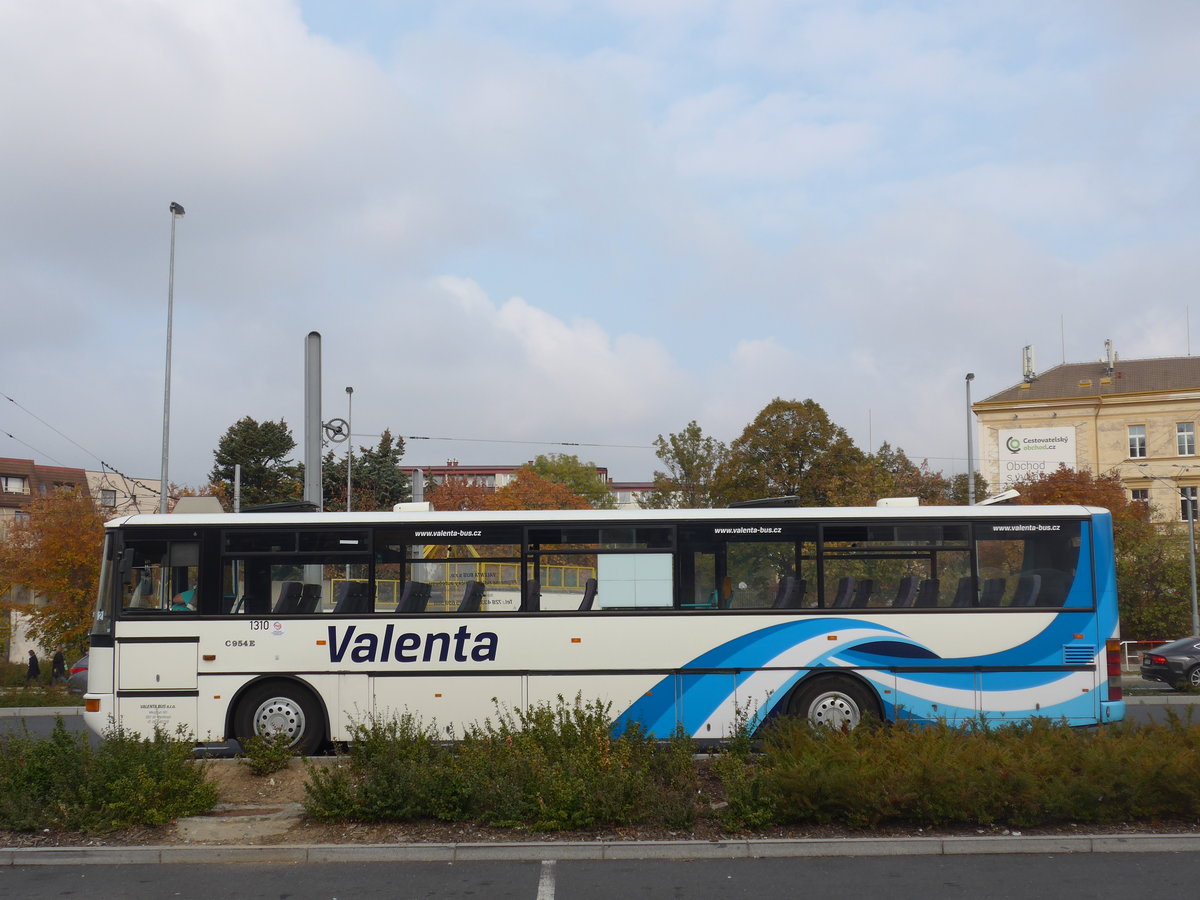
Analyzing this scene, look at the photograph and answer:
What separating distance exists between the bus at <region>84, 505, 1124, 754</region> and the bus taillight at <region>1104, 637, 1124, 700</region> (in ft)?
0.12

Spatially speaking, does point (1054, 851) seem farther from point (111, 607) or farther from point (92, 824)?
point (111, 607)

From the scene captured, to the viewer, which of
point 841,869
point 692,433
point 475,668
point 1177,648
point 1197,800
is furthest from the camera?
point 692,433

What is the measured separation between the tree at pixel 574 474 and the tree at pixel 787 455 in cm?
3832

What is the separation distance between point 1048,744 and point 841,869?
266cm

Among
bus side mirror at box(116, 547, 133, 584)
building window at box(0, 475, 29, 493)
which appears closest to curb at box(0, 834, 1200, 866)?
bus side mirror at box(116, 547, 133, 584)

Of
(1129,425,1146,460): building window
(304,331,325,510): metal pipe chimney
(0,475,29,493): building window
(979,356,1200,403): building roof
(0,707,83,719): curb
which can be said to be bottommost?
(0,707,83,719): curb

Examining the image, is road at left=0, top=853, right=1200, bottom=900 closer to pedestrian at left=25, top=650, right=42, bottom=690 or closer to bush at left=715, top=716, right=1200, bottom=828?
bush at left=715, top=716, right=1200, bottom=828

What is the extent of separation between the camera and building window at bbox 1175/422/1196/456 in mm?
72662

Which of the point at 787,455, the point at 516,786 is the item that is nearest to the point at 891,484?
the point at 787,455

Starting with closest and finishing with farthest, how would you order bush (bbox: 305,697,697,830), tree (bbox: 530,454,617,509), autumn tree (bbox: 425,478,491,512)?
bush (bbox: 305,697,697,830) → autumn tree (bbox: 425,478,491,512) → tree (bbox: 530,454,617,509)

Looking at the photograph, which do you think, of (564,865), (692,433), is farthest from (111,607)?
(692,433)

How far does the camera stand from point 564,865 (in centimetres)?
818

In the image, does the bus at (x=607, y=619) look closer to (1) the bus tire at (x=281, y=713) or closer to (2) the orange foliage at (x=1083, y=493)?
(1) the bus tire at (x=281, y=713)

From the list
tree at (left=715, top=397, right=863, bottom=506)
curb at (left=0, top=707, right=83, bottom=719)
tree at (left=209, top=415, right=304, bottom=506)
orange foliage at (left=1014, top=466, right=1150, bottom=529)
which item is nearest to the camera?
curb at (left=0, top=707, right=83, bottom=719)
